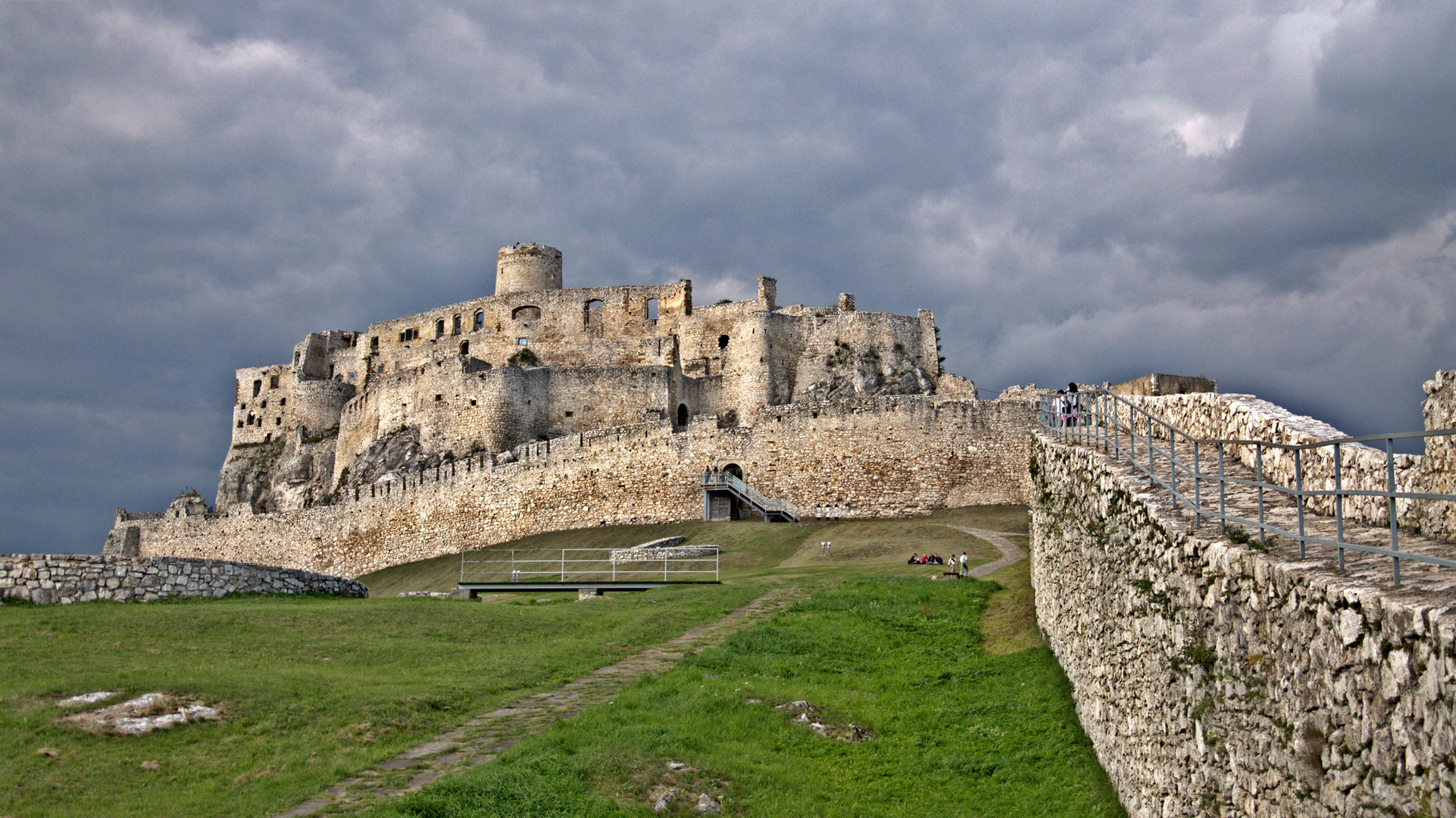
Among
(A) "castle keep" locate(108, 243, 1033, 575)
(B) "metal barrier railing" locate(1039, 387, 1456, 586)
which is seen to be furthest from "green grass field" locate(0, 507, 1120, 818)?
(A) "castle keep" locate(108, 243, 1033, 575)

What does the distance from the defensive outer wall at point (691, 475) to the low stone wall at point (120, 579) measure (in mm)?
22142

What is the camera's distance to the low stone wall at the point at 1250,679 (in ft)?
17.7

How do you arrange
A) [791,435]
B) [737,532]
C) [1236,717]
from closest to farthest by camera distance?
[1236,717]
[737,532]
[791,435]

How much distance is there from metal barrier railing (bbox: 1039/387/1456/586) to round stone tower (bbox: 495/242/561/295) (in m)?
58.7

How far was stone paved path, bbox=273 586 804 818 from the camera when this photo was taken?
32.3ft

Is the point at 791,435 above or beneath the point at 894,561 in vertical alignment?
above

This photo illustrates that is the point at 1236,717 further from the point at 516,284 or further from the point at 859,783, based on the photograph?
the point at 516,284

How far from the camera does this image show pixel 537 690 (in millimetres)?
14867

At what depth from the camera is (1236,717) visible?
24.7 feet

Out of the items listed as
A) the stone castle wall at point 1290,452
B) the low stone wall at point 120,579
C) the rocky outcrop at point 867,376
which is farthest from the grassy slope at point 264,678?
the rocky outcrop at point 867,376

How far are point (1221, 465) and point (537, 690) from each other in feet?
31.1

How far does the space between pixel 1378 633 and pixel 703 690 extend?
33.0 feet

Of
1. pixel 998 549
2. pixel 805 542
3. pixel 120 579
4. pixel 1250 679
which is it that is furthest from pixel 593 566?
pixel 1250 679

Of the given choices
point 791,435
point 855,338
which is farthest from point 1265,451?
point 855,338
